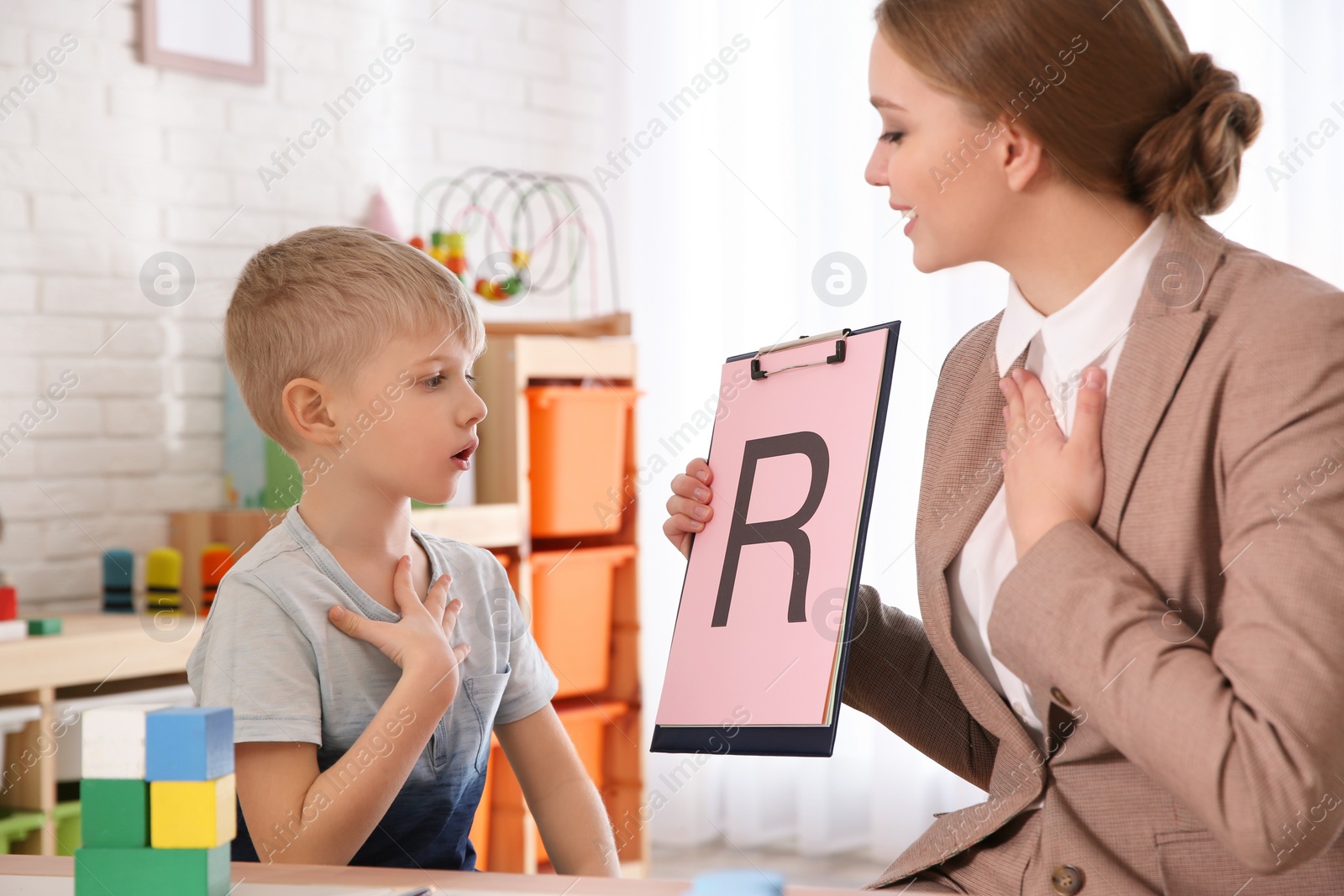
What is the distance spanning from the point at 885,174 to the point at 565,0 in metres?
2.83

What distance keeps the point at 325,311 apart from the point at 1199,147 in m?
0.81

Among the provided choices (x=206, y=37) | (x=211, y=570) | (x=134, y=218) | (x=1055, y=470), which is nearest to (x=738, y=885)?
(x=1055, y=470)

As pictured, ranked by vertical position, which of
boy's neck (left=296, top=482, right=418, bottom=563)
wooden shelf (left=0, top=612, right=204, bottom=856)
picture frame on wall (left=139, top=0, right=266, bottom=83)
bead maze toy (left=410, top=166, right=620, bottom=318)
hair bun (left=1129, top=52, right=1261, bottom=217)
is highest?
picture frame on wall (left=139, top=0, right=266, bottom=83)

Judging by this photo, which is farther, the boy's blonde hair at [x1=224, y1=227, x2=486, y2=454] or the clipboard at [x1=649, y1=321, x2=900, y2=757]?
the boy's blonde hair at [x1=224, y1=227, x2=486, y2=454]

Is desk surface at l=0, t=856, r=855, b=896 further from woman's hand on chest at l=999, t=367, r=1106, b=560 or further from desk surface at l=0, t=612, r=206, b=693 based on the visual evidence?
desk surface at l=0, t=612, r=206, b=693

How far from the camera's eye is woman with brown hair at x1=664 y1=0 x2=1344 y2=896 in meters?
0.82

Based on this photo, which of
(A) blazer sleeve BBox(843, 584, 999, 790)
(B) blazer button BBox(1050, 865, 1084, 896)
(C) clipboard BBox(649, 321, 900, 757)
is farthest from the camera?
(A) blazer sleeve BBox(843, 584, 999, 790)

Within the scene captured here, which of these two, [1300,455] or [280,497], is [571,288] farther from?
[1300,455]

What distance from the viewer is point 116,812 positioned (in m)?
0.74

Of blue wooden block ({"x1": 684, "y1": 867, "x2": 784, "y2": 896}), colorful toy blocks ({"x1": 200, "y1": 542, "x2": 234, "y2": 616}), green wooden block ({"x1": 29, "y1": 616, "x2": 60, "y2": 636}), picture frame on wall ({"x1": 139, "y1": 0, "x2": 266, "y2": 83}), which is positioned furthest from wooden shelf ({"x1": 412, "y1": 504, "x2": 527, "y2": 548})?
blue wooden block ({"x1": 684, "y1": 867, "x2": 784, "y2": 896})

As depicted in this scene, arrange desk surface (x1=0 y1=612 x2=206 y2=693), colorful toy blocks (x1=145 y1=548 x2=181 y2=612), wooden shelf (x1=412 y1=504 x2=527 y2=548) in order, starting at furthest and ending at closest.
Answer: wooden shelf (x1=412 y1=504 x2=527 y2=548) → colorful toy blocks (x1=145 y1=548 x2=181 y2=612) → desk surface (x1=0 y1=612 x2=206 y2=693)

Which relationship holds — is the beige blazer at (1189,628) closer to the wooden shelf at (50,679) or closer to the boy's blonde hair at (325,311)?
the boy's blonde hair at (325,311)

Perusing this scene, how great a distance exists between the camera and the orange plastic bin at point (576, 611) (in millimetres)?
2891

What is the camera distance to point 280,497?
2664 millimetres
